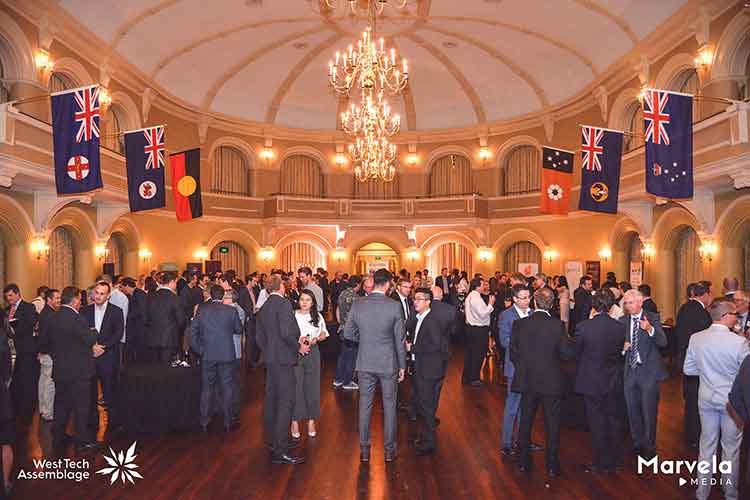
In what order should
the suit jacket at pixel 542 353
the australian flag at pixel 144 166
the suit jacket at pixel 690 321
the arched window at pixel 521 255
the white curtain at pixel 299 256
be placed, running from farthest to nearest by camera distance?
the white curtain at pixel 299 256, the arched window at pixel 521 255, the australian flag at pixel 144 166, the suit jacket at pixel 690 321, the suit jacket at pixel 542 353

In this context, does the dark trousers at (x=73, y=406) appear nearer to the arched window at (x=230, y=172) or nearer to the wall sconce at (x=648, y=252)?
the wall sconce at (x=648, y=252)

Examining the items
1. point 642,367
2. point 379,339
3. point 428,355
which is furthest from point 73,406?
point 642,367

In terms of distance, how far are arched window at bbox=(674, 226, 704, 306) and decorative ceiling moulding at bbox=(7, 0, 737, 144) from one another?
4.23 m

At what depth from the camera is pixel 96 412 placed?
686cm

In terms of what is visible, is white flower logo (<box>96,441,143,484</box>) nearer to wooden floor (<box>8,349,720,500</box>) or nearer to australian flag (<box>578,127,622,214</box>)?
wooden floor (<box>8,349,720,500</box>)

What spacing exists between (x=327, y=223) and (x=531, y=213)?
24.2ft

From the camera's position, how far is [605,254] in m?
16.8

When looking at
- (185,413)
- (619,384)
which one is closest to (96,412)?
(185,413)

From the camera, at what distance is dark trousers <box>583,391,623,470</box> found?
5.51 metres

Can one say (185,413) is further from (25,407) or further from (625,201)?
(625,201)

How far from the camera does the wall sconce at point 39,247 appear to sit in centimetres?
1177

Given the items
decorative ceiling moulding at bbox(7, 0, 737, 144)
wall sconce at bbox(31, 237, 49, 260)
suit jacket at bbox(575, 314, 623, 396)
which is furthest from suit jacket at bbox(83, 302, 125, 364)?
decorative ceiling moulding at bbox(7, 0, 737, 144)

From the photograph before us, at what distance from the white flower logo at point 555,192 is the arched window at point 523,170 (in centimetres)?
597

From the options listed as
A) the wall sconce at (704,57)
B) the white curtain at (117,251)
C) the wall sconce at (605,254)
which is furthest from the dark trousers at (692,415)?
the white curtain at (117,251)
